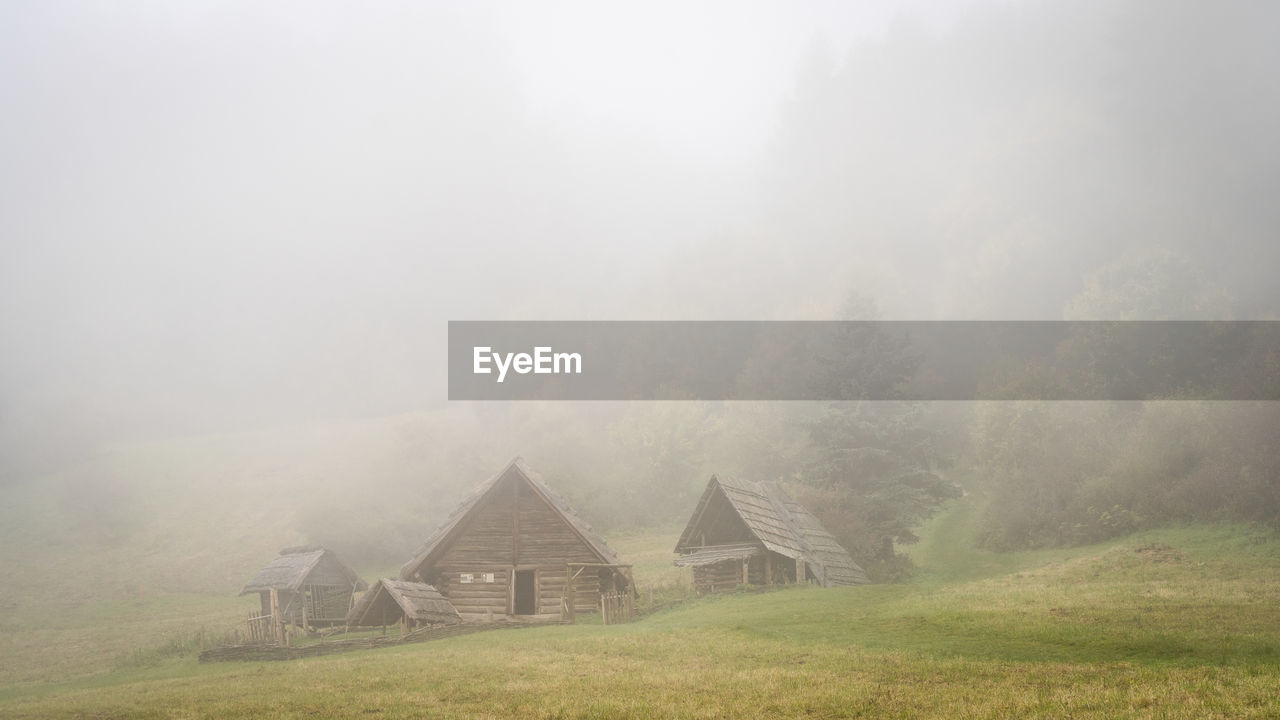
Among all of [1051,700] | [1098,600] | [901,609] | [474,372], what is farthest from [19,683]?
[474,372]

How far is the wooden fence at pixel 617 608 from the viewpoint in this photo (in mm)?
34938

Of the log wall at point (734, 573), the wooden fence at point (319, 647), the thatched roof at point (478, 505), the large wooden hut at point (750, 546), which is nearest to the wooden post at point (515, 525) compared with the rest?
the thatched roof at point (478, 505)

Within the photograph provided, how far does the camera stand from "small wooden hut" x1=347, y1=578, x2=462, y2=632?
32875mm

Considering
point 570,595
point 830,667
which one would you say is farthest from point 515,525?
Result: point 830,667

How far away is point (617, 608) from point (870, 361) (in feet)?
126

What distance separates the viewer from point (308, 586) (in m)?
47.6

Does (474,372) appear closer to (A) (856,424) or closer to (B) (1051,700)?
(A) (856,424)

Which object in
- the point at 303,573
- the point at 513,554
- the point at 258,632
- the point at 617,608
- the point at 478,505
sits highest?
the point at 478,505

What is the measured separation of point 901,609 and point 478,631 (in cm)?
1679

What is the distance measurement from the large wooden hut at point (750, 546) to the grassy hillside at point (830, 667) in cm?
678

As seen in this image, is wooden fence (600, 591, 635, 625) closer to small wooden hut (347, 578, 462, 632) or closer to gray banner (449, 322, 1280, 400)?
small wooden hut (347, 578, 462, 632)

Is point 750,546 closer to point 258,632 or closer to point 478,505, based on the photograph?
point 478,505

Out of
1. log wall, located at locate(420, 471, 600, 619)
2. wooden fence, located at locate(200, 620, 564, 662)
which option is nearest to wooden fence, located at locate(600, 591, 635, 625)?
log wall, located at locate(420, 471, 600, 619)

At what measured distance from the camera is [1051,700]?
14.1m
